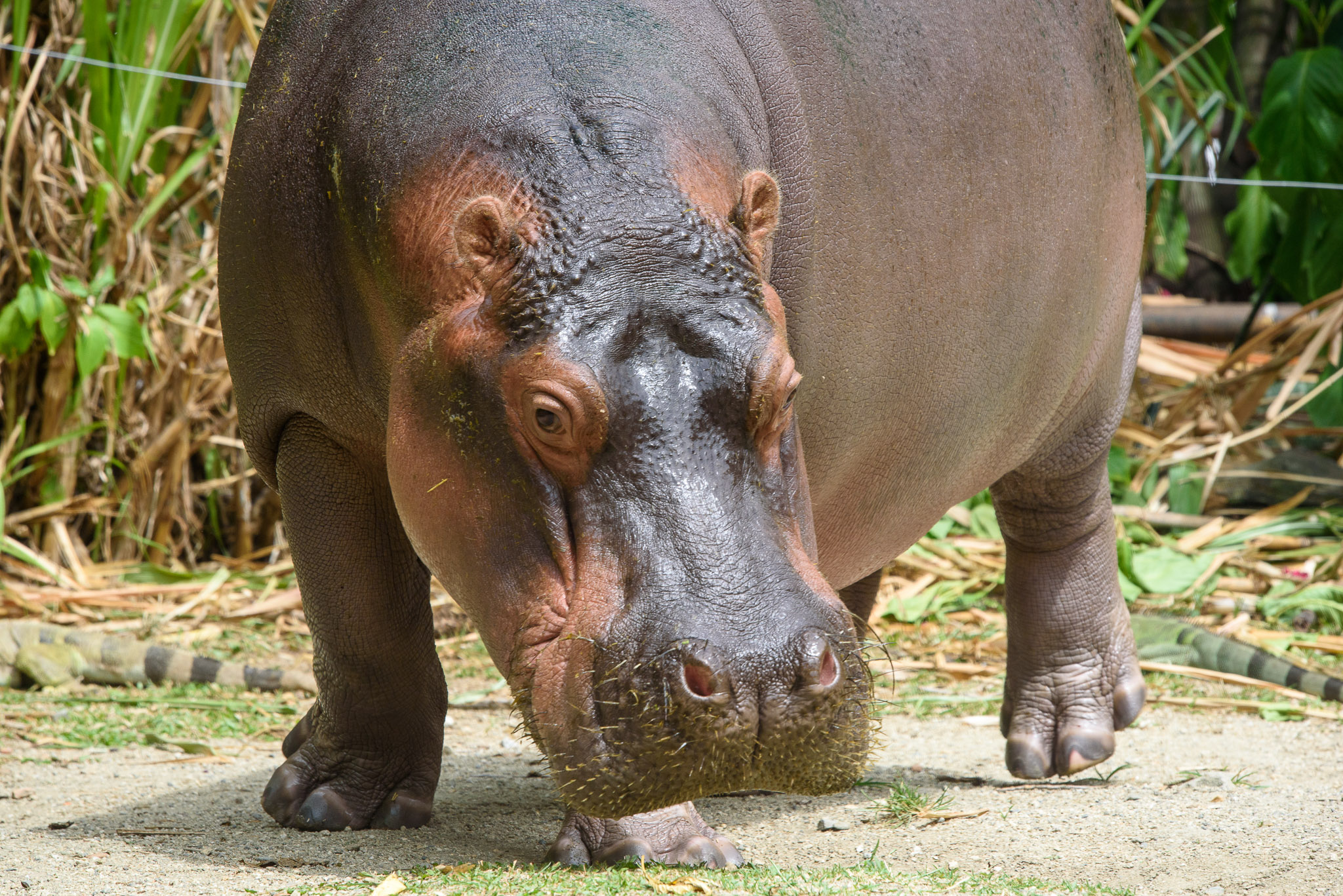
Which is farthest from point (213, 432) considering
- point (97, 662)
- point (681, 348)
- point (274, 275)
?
point (681, 348)

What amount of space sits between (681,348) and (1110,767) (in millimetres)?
2256

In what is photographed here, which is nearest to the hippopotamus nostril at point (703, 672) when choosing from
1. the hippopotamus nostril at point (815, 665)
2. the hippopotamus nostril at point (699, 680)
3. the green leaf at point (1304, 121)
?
the hippopotamus nostril at point (699, 680)

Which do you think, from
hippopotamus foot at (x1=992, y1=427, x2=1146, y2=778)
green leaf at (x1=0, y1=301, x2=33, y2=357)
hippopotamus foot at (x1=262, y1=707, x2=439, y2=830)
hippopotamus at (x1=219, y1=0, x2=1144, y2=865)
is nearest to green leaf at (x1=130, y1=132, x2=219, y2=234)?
Answer: green leaf at (x1=0, y1=301, x2=33, y2=357)

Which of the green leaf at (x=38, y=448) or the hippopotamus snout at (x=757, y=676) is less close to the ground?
the hippopotamus snout at (x=757, y=676)

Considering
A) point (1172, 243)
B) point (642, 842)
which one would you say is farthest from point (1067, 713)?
point (1172, 243)

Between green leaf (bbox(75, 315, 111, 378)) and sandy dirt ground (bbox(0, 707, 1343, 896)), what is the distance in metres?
1.69

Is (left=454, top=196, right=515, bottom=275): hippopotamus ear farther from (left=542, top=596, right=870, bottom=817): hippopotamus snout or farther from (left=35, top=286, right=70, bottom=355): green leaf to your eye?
(left=35, top=286, right=70, bottom=355): green leaf

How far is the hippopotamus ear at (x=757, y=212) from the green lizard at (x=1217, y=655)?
9.35 feet

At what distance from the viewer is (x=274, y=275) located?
2615 mm

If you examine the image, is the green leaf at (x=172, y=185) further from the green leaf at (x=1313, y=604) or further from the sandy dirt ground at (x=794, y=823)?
the green leaf at (x=1313, y=604)

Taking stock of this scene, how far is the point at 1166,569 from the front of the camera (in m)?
5.68

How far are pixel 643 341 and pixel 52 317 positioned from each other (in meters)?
3.68

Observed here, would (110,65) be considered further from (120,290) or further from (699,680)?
(699,680)

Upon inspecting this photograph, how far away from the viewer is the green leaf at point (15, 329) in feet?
16.6
